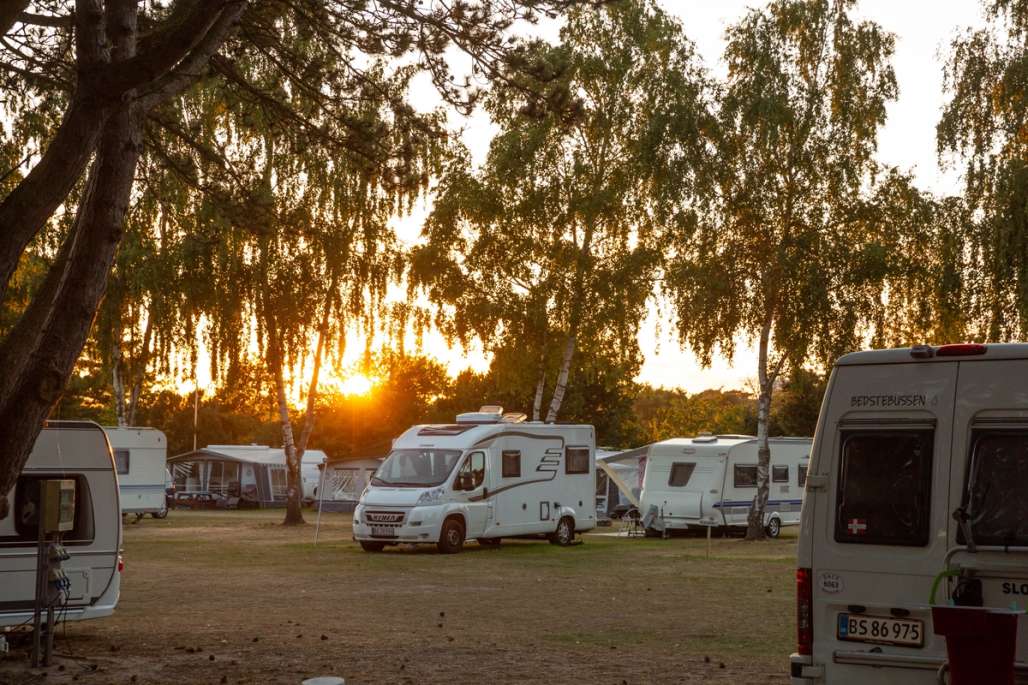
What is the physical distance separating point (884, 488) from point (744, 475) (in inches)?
1011

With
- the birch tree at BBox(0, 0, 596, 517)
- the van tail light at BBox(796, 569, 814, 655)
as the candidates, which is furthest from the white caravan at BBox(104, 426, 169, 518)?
the van tail light at BBox(796, 569, 814, 655)

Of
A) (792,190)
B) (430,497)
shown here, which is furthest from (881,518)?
(792,190)

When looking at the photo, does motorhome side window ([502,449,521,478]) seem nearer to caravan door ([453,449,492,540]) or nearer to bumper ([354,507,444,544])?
caravan door ([453,449,492,540])

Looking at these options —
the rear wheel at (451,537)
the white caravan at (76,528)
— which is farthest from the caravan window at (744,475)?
the white caravan at (76,528)

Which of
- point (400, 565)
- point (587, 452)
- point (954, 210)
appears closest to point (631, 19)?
point (954, 210)

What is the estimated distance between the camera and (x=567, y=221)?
3366 cm

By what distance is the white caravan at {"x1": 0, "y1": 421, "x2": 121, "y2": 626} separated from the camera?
11.9 meters

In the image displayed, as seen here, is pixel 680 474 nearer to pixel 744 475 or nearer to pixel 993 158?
pixel 744 475

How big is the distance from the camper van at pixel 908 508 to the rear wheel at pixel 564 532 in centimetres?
1979

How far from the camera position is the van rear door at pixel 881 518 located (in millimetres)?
7285

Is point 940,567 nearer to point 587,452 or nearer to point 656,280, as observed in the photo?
point 587,452

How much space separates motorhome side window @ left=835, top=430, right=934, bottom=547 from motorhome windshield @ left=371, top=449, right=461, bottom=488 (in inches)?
684

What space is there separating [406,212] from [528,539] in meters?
10.3

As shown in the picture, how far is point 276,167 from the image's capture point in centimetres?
3378
